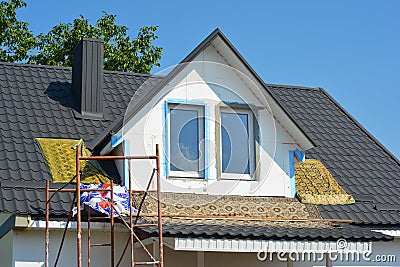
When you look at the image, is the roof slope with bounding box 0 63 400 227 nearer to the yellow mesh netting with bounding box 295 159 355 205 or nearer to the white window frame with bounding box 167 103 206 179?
the yellow mesh netting with bounding box 295 159 355 205

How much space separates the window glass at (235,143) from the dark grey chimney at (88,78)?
2.95 metres

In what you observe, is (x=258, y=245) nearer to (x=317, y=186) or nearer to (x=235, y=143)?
(x=235, y=143)

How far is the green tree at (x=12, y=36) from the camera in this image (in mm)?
28516

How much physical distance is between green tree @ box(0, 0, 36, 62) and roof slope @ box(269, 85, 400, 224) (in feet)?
39.7

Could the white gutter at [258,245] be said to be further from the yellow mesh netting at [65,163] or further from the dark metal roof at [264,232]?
the yellow mesh netting at [65,163]

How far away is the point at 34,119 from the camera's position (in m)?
15.5

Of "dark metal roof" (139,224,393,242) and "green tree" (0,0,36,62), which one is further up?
"green tree" (0,0,36,62)

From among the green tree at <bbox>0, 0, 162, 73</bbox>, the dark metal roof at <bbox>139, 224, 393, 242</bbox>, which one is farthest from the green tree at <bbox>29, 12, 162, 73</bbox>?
the dark metal roof at <bbox>139, 224, 393, 242</bbox>

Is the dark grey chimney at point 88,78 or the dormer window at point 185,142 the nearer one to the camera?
the dormer window at point 185,142

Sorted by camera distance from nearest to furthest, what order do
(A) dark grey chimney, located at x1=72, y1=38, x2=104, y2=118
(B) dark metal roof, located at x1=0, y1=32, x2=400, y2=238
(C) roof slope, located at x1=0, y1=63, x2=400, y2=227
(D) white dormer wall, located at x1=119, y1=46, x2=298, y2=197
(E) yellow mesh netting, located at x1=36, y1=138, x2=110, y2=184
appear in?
(B) dark metal roof, located at x1=0, y1=32, x2=400, y2=238 → (C) roof slope, located at x1=0, y1=63, x2=400, y2=227 → (E) yellow mesh netting, located at x1=36, y1=138, x2=110, y2=184 → (D) white dormer wall, located at x1=119, y1=46, x2=298, y2=197 → (A) dark grey chimney, located at x1=72, y1=38, x2=104, y2=118

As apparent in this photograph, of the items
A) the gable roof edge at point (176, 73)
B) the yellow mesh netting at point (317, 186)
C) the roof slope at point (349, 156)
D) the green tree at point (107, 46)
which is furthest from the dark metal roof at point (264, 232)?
the green tree at point (107, 46)

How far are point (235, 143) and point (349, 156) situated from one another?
3915mm

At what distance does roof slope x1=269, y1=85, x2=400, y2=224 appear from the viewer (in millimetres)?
15305

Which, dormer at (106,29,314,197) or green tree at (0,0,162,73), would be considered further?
green tree at (0,0,162,73)
